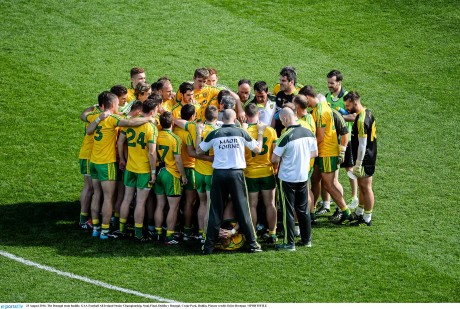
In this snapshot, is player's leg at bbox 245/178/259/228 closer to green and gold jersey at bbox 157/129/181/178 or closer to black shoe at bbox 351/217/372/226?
green and gold jersey at bbox 157/129/181/178

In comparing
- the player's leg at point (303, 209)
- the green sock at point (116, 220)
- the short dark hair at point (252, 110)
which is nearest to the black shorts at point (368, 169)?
the player's leg at point (303, 209)

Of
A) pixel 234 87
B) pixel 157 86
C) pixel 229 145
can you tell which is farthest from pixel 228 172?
pixel 234 87

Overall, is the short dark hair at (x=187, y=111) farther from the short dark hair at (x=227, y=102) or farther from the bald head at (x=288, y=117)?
the bald head at (x=288, y=117)

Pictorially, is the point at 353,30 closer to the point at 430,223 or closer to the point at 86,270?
the point at 430,223

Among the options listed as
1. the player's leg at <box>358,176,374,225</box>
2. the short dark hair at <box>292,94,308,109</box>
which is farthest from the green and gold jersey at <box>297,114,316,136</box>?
the player's leg at <box>358,176,374,225</box>

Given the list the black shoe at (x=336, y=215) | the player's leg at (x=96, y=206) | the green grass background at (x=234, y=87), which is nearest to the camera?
the green grass background at (x=234, y=87)

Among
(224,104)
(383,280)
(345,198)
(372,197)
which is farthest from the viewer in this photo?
(345,198)

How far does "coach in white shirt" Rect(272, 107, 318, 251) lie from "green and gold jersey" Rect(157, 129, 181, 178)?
1394 millimetres

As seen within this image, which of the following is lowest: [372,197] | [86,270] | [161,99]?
[86,270]

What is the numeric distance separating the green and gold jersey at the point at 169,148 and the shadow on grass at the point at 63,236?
43.1 inches

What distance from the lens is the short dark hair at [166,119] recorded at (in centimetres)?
1169

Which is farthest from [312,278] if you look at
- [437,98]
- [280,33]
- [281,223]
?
[280,33]

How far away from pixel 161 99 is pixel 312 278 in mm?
3342

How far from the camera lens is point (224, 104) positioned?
11.5 metres
